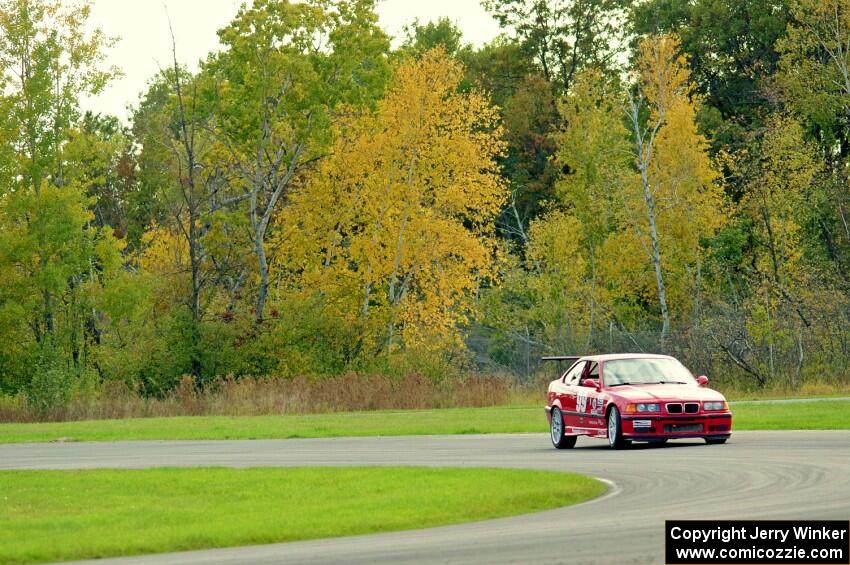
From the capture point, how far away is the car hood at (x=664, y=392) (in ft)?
80.2

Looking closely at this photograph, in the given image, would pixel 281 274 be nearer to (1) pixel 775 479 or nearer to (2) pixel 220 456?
(2) pixel 220 456

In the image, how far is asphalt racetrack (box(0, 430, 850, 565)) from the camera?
13.0 metres

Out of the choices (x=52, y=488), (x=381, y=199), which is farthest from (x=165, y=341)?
(x=52, y=488)

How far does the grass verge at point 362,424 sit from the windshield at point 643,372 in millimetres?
4552

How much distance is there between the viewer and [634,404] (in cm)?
2442

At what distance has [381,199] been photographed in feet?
187

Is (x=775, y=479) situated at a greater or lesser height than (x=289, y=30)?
lesser

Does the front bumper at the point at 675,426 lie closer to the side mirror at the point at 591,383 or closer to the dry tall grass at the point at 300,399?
the side mirror at the point at 591,383

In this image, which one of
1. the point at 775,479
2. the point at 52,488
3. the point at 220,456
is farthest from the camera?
the point at 220,456

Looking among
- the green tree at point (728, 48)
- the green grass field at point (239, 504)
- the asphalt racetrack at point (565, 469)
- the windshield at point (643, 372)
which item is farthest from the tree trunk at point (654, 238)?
the green grass field at point (239, 504)

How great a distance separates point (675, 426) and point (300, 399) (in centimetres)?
2336

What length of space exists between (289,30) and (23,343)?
15.6 meters

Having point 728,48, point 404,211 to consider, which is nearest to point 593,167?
point 728,48

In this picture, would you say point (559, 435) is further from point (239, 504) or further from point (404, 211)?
point (404, 211)
